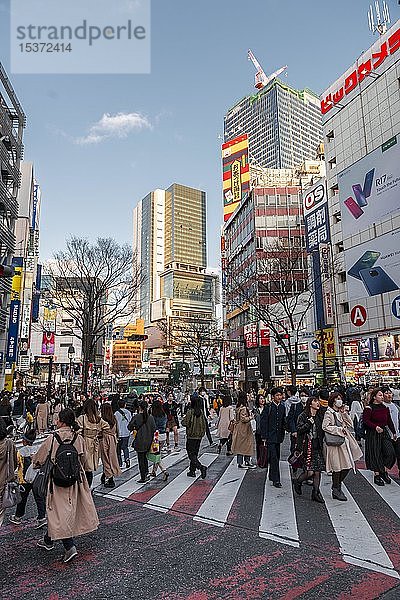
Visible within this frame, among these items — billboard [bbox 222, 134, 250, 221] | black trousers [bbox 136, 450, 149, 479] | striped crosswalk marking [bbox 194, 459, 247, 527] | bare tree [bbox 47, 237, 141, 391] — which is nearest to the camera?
striped crosswalk marking [bbox 194, 459, 247, 527]

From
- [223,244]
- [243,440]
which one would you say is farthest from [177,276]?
[243,440]

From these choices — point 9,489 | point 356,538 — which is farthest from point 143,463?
point 356,538

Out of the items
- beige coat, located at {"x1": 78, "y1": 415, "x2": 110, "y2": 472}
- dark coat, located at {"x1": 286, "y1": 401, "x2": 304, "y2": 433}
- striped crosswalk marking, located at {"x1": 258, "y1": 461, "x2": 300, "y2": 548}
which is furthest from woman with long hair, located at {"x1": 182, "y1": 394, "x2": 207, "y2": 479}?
dark coat, located at {"x1": 286, "y1": 401, "x2": 304, "y2": 433}

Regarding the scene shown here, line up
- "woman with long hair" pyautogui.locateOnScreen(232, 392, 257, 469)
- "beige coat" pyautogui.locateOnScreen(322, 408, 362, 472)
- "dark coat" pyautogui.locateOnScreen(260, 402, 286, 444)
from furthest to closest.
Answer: "woman with long hair" pyautogui.locateOnScreen(232, 392, 257, 469)
"dark coat" pyautogui.locateOnScreen(260, 402, 286, 444)
"beige coat" pyautogui.locateOnScreen(322, 408, 362, 472)

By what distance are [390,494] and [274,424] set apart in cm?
234

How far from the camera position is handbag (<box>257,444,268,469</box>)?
1005 cm

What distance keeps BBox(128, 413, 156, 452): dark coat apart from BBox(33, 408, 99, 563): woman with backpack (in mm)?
3852

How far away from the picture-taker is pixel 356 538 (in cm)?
557

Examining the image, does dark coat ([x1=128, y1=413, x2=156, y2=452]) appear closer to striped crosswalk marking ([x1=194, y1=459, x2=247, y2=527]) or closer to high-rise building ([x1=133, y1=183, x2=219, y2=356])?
striped crosswalk marking ([x1=194, y1=459, x2=247, y2=527])

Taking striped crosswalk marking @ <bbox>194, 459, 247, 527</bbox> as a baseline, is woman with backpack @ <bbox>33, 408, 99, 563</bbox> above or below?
above

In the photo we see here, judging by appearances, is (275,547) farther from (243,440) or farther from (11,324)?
(11,324)

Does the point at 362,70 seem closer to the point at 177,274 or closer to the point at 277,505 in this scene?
the point at 277,505

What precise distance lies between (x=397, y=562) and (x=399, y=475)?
5071 millimetres

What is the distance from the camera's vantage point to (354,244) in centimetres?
3753
